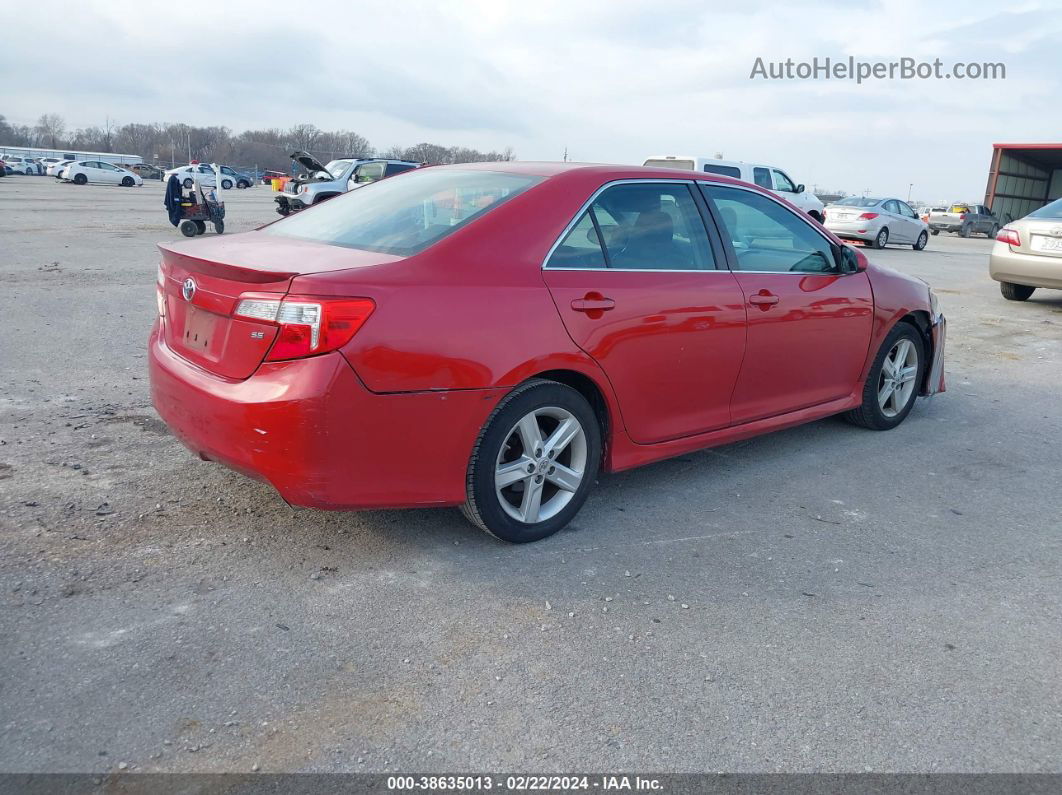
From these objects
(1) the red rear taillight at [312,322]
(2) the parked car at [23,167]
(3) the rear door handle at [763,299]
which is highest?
(2) the parked car at [23,167]

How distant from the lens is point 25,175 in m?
61.2

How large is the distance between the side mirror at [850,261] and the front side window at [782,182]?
15.6 m

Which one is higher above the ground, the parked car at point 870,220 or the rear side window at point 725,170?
the rear side window at point 725,170

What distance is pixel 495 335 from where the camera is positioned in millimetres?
3340

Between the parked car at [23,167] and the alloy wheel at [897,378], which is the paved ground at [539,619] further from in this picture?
the parked car at [23,167]

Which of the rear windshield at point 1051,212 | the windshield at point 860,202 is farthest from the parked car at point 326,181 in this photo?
the rear windshield at point 1051,212

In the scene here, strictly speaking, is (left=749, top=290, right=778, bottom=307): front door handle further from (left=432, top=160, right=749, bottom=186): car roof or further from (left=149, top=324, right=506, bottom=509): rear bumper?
(left=149, top=324, right=506, bottom=509): rear bumper

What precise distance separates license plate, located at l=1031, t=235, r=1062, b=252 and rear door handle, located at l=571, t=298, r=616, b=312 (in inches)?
371

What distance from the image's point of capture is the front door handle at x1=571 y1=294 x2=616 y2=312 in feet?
11.9

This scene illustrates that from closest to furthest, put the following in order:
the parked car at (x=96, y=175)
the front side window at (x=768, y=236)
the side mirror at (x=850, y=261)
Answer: the front side window at (x=768, y=236)
the side mirror at (x=850, y=261)
the parked car at (x=96, y=175)

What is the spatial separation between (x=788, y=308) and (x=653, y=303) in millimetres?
1031

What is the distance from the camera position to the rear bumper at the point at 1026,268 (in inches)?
427

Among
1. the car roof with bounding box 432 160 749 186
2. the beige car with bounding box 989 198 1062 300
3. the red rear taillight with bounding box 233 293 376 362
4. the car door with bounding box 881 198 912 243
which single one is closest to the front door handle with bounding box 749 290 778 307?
the car roof with bounding box 432 160 749 186

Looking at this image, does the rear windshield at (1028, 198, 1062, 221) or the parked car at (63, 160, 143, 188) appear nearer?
the rear windshield at (1028, 198, 1062, 221)
